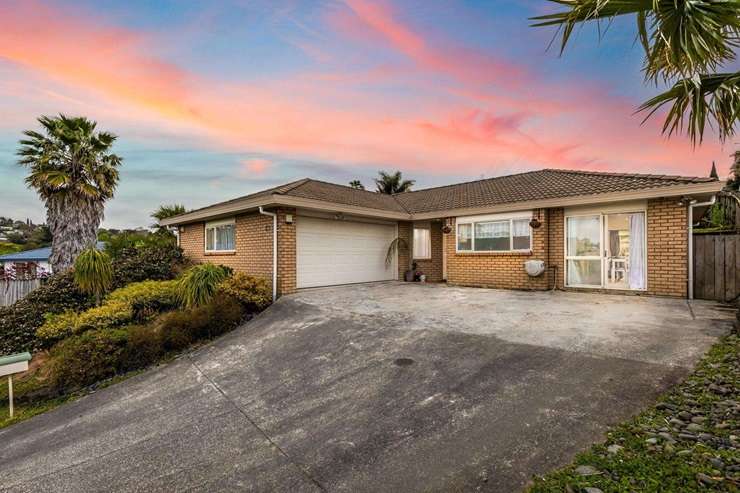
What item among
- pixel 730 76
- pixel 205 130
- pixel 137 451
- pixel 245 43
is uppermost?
pixel 245 43

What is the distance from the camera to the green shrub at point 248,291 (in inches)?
346

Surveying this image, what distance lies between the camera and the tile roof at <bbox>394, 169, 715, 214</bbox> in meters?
9.15

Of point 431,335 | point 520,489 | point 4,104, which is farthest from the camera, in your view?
point 4,104

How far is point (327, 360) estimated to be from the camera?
552cm

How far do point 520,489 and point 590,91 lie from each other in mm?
10535

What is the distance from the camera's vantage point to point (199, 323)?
25.0 feet

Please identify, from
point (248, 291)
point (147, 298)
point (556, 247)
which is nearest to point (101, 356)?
point (147, 298)

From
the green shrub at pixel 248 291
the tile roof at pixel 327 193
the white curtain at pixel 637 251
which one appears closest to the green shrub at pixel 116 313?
the green shrub at pixel 248 291

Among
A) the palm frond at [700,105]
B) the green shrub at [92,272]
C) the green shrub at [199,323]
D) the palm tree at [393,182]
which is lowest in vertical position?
the green shrub at [199,323]

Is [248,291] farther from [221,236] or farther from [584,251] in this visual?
[584,251]

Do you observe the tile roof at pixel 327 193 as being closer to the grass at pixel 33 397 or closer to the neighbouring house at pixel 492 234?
the neighbouring house at pixel 492 234

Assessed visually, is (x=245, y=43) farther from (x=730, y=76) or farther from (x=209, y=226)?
(x=730, y=76)

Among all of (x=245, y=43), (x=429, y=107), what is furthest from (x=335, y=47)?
(x=429, y=107)

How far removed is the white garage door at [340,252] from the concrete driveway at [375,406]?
12.3 ft
